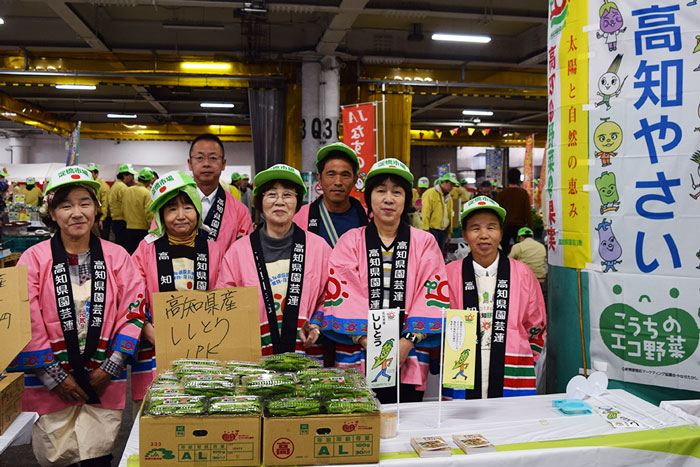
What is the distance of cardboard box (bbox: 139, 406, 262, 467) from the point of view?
1635 millimetres

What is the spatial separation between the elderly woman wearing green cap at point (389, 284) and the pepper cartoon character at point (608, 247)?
729 millimetres

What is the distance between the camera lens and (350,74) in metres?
11.7

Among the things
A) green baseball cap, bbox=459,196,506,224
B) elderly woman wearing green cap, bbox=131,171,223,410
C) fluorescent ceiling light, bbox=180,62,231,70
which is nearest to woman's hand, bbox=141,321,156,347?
elderly woman wearing green cap, bbox=131,171,223,410

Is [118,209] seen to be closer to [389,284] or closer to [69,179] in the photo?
[69,179]

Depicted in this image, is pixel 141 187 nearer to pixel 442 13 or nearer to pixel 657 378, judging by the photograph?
pixel 442 13

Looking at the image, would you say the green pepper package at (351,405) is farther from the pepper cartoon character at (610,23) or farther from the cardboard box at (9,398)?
the pepper cartoon character at (610,23)

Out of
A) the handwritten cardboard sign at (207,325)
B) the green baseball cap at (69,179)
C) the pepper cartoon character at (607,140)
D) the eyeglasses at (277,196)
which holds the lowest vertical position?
the handwritten cardboard sign at (207,325)

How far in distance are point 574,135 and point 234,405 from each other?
6.51 feet

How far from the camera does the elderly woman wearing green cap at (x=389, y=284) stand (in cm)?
255

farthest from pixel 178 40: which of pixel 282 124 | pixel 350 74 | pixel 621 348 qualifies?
pixel 621 348

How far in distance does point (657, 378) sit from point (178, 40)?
10.6 meters

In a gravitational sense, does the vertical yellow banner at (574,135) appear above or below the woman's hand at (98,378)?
above

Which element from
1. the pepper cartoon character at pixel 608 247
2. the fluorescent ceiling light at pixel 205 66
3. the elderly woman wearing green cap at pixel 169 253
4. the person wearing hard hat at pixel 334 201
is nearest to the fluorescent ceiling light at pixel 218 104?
the fluorescent ceiling light at pixel 205 66

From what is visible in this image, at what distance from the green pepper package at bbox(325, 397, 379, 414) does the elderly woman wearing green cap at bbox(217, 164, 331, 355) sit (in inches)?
32.0
